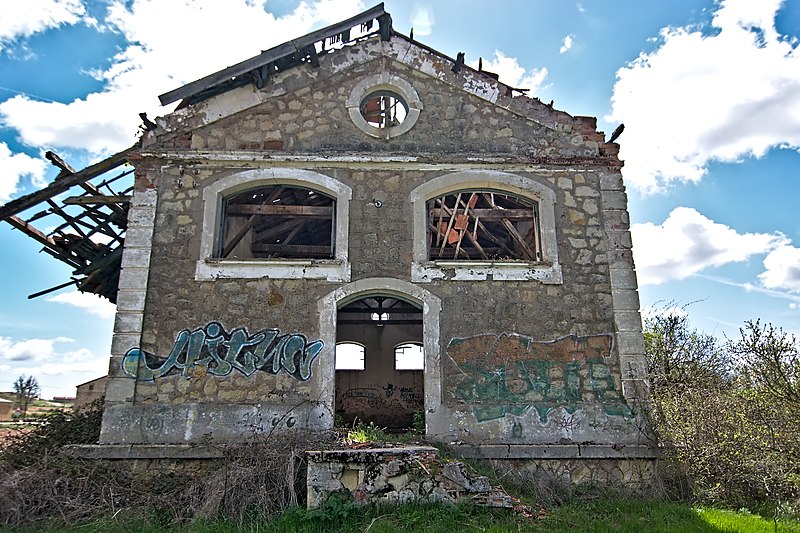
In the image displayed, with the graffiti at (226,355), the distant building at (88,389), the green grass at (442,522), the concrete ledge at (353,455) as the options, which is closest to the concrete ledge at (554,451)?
the green grass at (442,522)

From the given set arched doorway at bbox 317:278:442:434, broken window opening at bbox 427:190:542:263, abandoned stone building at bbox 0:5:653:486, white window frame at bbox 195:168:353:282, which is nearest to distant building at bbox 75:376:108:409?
abandoned stone building at bbox 0:5:653:486

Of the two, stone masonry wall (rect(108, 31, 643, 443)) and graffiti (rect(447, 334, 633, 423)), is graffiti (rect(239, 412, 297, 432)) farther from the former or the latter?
graffiti (rect(447, 334, 633, 423))

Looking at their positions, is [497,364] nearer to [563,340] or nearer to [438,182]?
[563,340]

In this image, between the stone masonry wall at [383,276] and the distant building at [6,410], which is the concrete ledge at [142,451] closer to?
the stone masonry wall at [383,276]

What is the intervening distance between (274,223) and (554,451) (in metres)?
6.86

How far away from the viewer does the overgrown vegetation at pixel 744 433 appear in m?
6.92

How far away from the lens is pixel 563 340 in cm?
812

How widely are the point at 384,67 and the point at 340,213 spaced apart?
2638mm

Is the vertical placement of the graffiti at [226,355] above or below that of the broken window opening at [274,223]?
below

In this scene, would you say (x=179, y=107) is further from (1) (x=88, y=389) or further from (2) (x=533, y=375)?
(1) (x=88, y=389)

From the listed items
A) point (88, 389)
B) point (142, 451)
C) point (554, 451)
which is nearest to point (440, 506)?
point (554, 451)

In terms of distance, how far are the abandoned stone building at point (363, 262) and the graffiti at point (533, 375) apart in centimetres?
2

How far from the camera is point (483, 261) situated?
27.4 ft

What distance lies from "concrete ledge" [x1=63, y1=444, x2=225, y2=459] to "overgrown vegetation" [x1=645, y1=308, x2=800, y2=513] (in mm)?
6115
